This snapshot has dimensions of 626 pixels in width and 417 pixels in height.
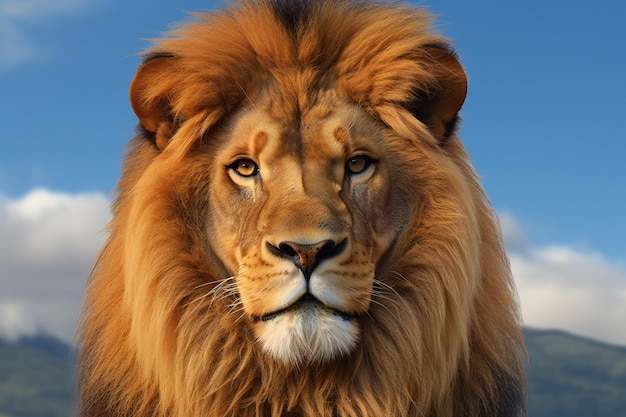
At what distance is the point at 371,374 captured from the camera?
4.02m

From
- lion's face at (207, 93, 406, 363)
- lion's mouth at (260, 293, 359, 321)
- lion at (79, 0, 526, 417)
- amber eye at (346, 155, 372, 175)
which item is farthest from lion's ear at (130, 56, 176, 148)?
lion's mouth at (260, 293, 359, 321)

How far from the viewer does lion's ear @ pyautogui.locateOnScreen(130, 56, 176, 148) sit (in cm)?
416

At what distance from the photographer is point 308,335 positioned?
3.67 meters

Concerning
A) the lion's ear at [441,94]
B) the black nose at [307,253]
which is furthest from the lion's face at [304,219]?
the lion's ear at [441,94]

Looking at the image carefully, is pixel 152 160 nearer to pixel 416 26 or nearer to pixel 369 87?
pixel 369 87

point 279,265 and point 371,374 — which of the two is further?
point 371,374

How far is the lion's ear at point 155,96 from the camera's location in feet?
13.7

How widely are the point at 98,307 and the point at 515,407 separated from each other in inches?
74.9

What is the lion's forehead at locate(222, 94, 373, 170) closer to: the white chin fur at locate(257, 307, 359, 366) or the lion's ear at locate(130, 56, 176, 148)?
the lion's ear at locate(130, 56, 176, 148)

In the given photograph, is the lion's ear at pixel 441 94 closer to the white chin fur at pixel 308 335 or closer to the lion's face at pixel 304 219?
the lion's face at pixel 304 219

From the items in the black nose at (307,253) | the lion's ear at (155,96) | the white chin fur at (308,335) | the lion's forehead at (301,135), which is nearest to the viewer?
the black nose at (307,253)

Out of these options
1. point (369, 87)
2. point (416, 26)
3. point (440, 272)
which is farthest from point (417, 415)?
point (416, 26)

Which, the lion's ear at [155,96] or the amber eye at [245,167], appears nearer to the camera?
the amber eye at [245,167]

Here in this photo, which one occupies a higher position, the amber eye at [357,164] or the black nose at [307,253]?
the amber eye at [357,164]
